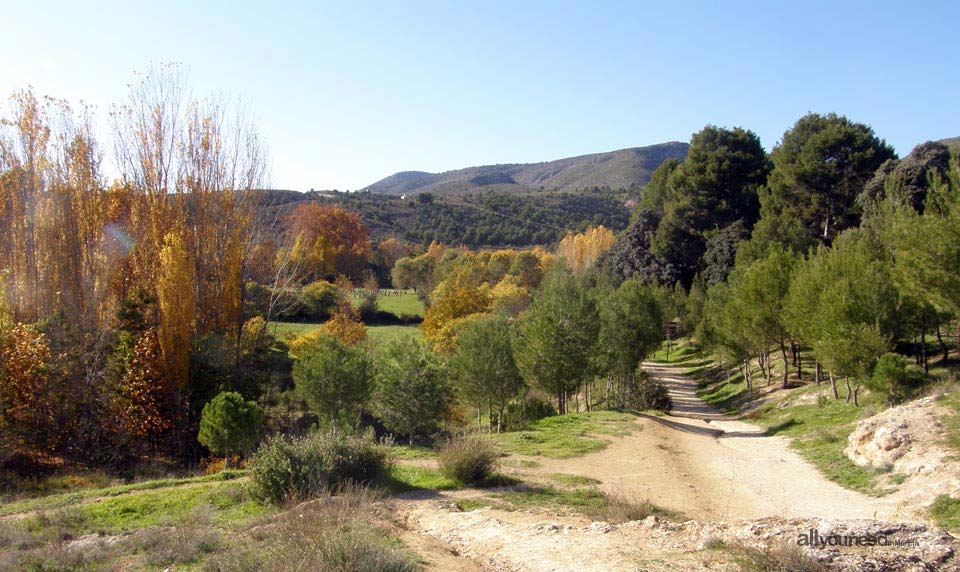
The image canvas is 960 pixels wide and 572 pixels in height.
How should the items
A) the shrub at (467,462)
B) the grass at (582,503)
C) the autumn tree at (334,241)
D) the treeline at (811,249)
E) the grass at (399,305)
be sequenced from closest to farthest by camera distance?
the grass at (582,503), the shrub at (467,462), the treeline at (811,249), the grass at (399,305), the autumn tree at (334,241)

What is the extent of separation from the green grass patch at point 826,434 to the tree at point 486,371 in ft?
32.1

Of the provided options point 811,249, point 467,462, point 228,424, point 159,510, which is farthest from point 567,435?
point 811,249

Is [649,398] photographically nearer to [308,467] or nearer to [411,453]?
[411,453]

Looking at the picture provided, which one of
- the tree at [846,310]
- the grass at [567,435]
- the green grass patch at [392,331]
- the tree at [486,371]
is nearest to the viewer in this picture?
the grass at [567,435]

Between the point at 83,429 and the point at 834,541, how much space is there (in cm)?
1920

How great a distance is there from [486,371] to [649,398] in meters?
9.20

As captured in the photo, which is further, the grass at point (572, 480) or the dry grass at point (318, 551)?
the grass at point (572, 480)

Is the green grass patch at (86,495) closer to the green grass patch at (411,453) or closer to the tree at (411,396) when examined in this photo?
the green grass patch at (411,453)

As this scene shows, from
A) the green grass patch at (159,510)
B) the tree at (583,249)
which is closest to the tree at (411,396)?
the green grass patch at (159,510)

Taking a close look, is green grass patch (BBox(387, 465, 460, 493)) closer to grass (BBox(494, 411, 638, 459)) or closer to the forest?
the forest

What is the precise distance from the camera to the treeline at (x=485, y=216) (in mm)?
99562

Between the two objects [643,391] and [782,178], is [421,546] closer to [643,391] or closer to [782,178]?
[643,391]

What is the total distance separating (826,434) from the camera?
1745 cm

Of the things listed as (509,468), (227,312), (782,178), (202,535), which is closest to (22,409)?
(227,312)
